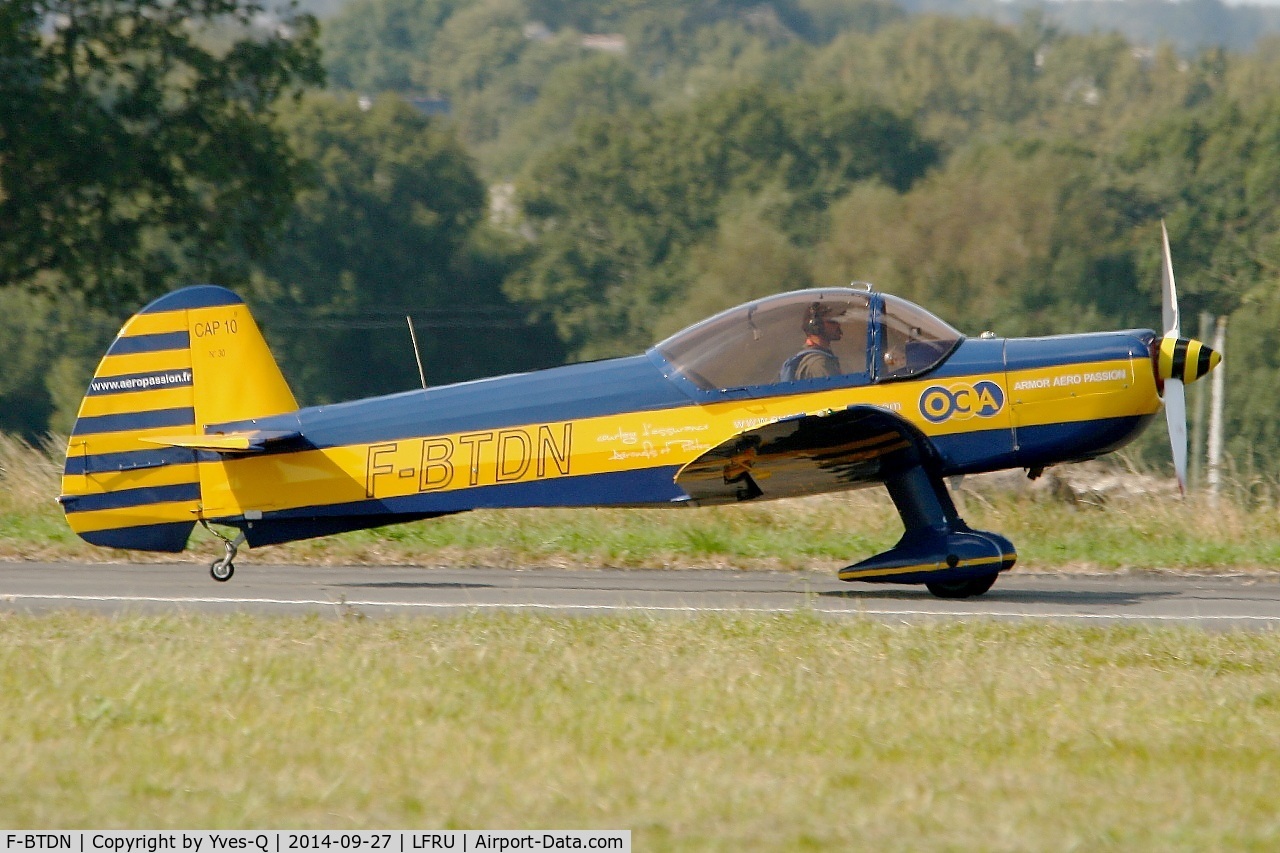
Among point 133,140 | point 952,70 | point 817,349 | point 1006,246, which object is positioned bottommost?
point 817,349

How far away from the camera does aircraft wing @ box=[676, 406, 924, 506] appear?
944 cm

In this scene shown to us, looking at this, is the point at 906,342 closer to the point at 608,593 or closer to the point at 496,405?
the point at 608,593

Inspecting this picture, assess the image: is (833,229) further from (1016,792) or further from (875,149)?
(1016,792)

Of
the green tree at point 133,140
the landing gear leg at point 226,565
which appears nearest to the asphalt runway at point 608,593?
the landing gear leg at point 226,565

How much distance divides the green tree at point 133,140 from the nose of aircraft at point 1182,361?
21385mm

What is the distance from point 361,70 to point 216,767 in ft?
529

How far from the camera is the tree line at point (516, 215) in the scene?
93.4 feet

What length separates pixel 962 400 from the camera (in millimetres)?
9883

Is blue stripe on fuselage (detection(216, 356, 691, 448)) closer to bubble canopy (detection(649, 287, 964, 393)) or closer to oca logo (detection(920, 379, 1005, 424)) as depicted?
bubble canopy (detection(649, 287, 964, 393))

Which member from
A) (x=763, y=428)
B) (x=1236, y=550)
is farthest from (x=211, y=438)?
(x=1236, y=550)

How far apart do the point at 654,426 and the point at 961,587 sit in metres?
2.17

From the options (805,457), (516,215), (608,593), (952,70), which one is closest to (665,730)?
(805,457)

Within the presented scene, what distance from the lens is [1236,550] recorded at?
12.5 m

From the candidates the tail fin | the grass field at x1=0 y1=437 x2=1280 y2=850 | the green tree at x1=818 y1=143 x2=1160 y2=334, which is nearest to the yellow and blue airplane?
the tail fin
